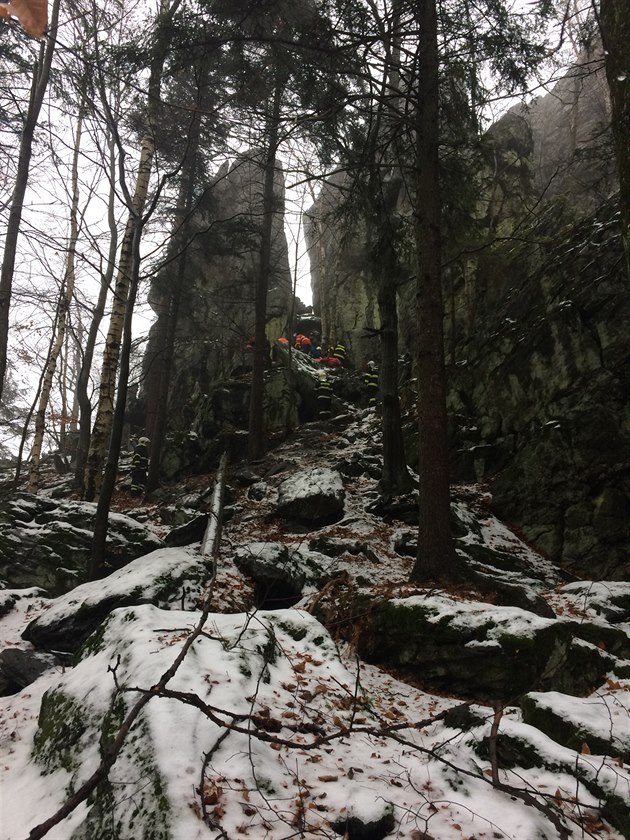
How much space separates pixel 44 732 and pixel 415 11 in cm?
1048

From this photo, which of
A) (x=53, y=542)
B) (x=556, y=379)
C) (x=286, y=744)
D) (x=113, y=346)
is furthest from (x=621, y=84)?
(x=113, y=346)

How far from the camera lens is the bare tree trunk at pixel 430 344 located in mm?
6133

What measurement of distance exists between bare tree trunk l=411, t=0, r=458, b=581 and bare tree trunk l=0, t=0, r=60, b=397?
6.61m

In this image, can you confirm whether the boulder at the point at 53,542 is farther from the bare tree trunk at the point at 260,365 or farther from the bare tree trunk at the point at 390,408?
the bare tree trunk at the point at 260,365

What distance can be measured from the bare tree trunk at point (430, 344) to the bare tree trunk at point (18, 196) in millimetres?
6614

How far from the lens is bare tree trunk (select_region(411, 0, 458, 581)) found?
6133mm

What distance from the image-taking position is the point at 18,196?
345 inches

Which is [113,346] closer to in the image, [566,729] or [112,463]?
[112,463]

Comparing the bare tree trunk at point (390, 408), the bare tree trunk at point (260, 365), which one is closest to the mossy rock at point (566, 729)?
the bare tree trunk at point (390, 408)

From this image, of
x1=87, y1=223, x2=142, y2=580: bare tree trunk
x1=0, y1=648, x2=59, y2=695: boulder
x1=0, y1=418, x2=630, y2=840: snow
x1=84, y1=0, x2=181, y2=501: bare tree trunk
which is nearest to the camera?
x1=0, y1=418, x2=630, y2=840: snow

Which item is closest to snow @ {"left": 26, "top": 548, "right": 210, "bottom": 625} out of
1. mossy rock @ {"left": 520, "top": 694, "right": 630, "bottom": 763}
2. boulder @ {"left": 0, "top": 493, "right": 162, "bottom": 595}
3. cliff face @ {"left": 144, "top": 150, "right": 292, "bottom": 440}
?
boulder @ {"left": 0, "top": 493, "right": 162, "bottom": 595}

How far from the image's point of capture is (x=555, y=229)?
46.1ft

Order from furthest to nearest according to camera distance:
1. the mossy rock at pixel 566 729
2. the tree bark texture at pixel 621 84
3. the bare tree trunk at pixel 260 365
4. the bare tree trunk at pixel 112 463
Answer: the bare tree trunk at pixel 260 365 → the bare tree trunk at pixel 112 463 → the tree bark texture at pixel 621 84 → the mossy rock at pixel 566 729

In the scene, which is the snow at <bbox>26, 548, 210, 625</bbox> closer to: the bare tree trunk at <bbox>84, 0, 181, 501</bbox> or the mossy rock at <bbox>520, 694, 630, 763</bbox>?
the mossy rock at <bbox>520, 694, 630, 763</bbox>
